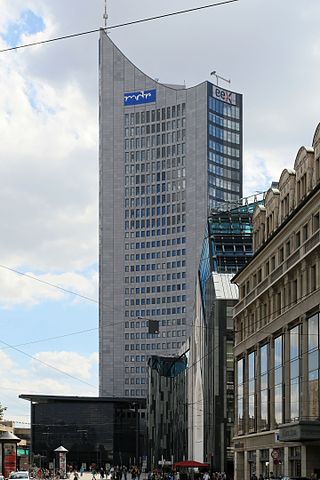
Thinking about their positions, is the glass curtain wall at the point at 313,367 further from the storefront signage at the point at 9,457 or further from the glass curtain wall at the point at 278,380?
the storefront signage at the point at 9,457

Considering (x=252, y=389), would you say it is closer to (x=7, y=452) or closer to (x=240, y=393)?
(x=240, y=393)

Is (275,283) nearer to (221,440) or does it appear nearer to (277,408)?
(277,408)

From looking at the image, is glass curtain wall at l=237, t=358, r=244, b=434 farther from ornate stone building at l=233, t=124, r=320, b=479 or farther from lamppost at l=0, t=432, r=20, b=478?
lamppost at l=0, t=432, r=20, b=478

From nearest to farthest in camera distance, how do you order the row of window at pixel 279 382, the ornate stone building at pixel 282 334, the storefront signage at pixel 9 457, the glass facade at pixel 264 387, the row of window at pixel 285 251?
1. the row of window at pixel 279 382
2. the ornate stone building at pixel 282 334
3. the row of window at pixel 285 251
4. the glass facade at pixel 264 387
5. the storefront signage at pixel 9 457

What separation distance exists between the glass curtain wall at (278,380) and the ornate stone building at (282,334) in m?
0.06

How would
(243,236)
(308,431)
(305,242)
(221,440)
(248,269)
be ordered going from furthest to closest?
(243,236), (221,440), (248,269), (305,242), (308,431)

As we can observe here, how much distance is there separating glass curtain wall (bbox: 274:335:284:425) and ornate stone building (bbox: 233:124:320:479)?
0.21ft

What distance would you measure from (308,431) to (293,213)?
13.7m

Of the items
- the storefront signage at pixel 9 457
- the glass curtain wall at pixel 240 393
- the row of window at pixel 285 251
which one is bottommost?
the storefront signage at pixel 9 457

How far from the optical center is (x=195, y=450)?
115625mm

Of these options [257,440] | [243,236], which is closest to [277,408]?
[257,440]

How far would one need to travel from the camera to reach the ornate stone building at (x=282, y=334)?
56.8 m

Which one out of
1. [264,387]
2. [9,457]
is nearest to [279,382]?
[264,387]

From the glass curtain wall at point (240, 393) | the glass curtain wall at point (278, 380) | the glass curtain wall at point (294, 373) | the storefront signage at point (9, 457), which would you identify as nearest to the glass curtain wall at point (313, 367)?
the glass curtain wall at point (294, 373)
